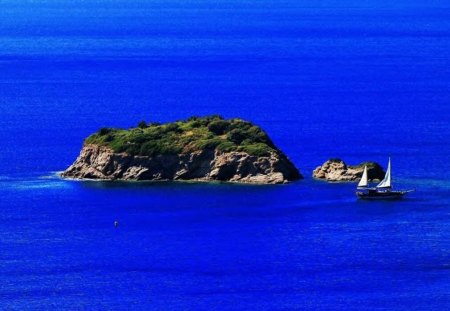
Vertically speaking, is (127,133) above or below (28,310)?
above

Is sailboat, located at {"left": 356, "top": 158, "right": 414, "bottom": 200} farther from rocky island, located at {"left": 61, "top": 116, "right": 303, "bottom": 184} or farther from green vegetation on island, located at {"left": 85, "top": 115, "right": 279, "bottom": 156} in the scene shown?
green vegetation on island, located at {"left": 85, "top": 115, "right": 279, "bottom": 156}

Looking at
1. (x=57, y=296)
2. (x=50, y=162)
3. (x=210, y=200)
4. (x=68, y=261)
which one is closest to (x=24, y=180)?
(x=50, y=162)

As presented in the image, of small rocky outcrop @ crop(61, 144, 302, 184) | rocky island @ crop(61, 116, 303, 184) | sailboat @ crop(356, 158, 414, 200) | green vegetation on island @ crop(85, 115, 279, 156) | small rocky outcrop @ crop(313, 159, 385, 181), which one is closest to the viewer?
sailboat @ crop(356, 158, 414, 200)

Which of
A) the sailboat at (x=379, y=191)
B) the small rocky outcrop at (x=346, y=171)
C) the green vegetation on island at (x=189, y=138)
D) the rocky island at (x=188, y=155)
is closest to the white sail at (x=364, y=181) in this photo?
the sailboat at (x=379, y=191)

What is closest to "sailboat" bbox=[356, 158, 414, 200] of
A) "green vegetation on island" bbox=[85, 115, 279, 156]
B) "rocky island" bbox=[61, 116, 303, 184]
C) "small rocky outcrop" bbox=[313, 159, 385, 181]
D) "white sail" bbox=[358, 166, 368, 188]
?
"white sail" bbox=[358, 166, 368, 188]

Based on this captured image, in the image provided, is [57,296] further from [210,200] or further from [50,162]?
[50,162]

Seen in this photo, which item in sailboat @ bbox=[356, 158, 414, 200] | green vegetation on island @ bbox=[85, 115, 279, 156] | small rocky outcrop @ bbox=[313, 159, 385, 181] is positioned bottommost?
sailboat @ bbox=[356, 158, 414, 200]
